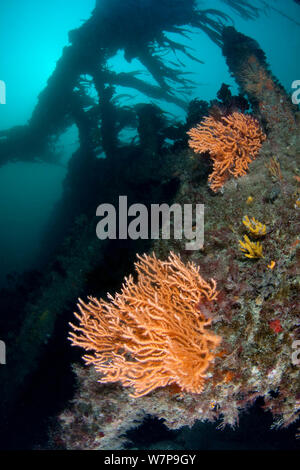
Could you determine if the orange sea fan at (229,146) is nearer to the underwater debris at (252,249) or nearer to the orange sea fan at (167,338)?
the underwater debris at (252,249)

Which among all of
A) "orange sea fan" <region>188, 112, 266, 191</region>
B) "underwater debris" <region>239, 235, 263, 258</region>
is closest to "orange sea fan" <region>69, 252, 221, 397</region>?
"underwater debris" <region>239, 235, 263, 258</region>

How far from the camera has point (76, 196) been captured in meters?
13.5

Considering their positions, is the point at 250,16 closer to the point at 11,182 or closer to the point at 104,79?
the point at 104,79

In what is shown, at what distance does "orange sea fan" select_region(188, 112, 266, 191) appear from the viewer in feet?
14.5

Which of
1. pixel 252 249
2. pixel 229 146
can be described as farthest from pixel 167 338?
pixel 229 146

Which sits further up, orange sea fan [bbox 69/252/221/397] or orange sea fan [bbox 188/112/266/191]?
orange sea fan [bbox 188/112/266/191]

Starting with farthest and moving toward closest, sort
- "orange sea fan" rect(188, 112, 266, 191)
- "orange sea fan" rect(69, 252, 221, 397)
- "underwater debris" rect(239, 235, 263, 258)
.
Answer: "orange sea fan" rect(188, 112, 266, 191) → "underwater debris" rect(239, 235, 263, 258) → "orange sea fan" rect(69, 252, 221, 397)

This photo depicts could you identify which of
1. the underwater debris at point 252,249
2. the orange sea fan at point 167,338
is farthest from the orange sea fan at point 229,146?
the orange sea fan at point 167,338

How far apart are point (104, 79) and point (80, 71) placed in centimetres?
133

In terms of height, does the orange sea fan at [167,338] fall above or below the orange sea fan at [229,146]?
below

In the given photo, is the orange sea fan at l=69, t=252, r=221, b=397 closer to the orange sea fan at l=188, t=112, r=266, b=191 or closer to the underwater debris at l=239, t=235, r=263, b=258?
the underwater debris at l=239, t=235, r=263, b=258

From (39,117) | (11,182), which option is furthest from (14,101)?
(39,117)

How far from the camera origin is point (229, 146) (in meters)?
4.43

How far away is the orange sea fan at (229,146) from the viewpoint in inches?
173
